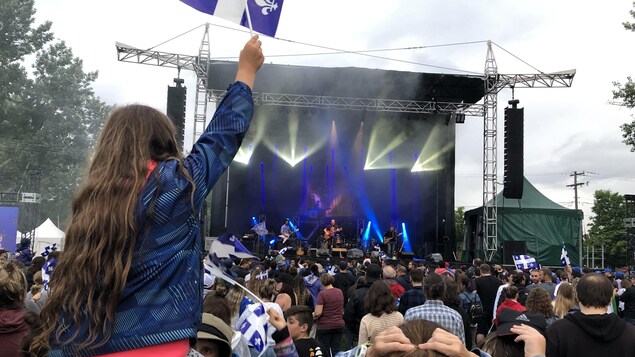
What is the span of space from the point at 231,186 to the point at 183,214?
22.8 metres

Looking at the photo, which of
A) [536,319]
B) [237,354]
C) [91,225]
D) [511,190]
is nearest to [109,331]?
[91,225]

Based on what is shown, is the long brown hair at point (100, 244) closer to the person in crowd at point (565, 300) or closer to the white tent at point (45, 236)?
the person in crowd at point (565, 300)

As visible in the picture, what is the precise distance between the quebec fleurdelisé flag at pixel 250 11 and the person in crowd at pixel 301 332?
7.11 feet

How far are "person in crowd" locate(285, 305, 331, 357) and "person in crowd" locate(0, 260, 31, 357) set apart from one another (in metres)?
1.77

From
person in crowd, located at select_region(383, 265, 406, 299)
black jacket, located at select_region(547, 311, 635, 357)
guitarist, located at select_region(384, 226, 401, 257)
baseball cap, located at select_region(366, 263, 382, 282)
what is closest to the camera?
black jacket, located at select_region(547, 311, 635, 357)

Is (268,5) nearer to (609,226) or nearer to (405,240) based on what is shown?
(405,240)

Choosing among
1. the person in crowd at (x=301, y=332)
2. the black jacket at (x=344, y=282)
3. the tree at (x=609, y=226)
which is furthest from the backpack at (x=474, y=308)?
the tree at (x=609, y=226)

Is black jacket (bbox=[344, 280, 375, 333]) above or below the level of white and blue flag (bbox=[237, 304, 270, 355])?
below

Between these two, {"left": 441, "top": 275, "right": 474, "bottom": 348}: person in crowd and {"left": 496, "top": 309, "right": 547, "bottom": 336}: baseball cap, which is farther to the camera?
{"left": 441, "top": 275, "right": 474, "bottom": 348}: person in crowd

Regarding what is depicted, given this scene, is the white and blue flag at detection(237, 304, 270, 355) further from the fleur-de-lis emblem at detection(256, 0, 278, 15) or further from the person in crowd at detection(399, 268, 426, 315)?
the person in crowd at detection(399, 268, 426, 315)

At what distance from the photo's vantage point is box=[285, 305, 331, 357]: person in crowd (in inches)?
161

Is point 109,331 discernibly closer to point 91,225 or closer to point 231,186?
point 91,225

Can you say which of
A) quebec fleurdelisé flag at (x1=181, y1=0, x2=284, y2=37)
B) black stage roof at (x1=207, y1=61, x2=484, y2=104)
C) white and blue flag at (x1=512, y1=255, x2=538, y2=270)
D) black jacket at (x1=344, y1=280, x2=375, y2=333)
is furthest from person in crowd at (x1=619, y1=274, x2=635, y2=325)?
black stage roof at (x1=207, y1=61, x2=484, y2=104)

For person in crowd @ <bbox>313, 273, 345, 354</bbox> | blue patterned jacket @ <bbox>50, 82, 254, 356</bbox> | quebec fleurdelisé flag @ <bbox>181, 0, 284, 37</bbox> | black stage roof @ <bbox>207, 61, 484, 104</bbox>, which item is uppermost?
black stage roof @ <bbox>207, 61, 484, 104</bbox>
